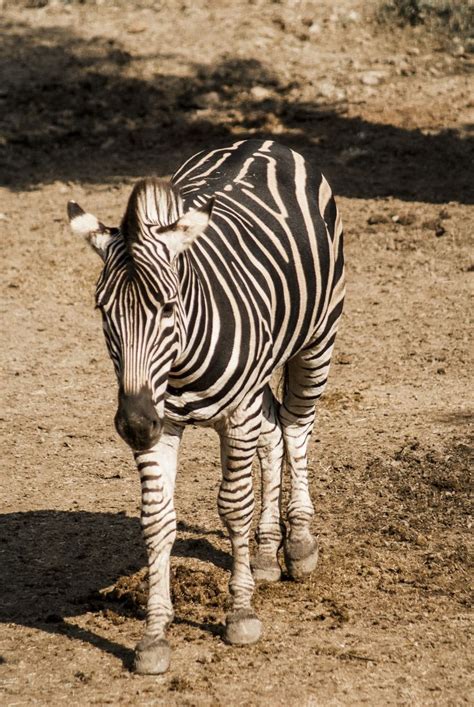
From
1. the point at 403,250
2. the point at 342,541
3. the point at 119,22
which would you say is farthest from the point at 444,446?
the point at 119,22

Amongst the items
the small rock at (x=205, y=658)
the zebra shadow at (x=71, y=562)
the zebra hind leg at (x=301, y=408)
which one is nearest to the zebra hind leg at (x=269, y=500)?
the zebra hind leg at (x=301, y=408)

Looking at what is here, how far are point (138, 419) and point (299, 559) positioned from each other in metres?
1.99

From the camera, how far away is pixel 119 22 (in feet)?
58.0

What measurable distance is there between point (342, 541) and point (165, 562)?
150 centimetres

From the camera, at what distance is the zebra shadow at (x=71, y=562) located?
556 centimetres

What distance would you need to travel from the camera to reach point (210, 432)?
798cm

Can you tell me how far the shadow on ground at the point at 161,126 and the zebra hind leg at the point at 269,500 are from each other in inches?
270

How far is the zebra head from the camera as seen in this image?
4.29m

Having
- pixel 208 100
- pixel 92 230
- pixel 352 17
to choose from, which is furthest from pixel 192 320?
pixel 352 17

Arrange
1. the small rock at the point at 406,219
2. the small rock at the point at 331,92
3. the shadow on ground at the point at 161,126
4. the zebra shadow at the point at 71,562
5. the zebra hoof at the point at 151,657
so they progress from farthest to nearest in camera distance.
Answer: the small rock at the point at 331,92 < the shadow on ground at the point at 161,126 < the small rock at the point at 406,219 < the zebra shadow at the point at 71,562 < the zebra hoof at the point at 151,657

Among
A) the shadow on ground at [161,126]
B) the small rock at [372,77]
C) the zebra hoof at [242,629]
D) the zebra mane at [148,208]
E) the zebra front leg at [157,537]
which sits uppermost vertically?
the zebra mane at [148,208]

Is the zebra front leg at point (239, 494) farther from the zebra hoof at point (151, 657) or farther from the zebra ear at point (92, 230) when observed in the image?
the zebra ear at point (92, 230)

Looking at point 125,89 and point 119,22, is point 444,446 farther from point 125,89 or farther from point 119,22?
point 119,22

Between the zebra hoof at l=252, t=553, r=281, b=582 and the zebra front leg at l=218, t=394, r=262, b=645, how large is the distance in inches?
25.0
